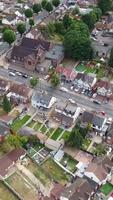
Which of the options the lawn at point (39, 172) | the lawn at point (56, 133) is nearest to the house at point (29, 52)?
the lawn at point (56, 133)

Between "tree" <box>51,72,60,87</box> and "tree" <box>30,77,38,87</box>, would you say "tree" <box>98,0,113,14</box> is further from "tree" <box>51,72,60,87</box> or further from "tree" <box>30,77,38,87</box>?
"tree" <box>30,77,38,87</box>

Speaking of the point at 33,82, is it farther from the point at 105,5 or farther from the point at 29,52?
the point at 105,5

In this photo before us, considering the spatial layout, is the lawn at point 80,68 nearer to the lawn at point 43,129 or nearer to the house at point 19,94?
the house at point 19,94

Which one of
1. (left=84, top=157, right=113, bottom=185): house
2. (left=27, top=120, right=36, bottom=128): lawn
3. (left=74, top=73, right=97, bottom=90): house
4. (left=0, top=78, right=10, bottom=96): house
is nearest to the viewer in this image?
(left=84, top=157, right=113, bottom=185): house

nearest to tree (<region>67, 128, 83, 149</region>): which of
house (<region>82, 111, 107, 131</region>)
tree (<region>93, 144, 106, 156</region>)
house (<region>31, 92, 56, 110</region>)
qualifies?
tree (<region>93, 144, 106, 156</region>)

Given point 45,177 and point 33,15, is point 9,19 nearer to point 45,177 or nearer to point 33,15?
point 33,15

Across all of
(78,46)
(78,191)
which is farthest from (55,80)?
(78,191)

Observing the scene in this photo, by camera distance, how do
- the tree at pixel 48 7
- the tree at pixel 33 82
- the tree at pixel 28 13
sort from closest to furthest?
the tree at pixel 33 82
the tree at pixel 28 13
the tree at pixel 48 7
